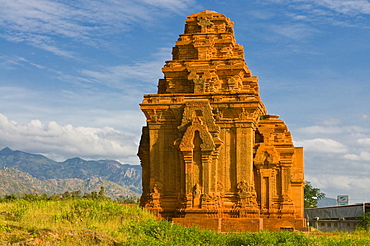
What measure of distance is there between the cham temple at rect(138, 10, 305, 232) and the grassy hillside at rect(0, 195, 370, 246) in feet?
13.5

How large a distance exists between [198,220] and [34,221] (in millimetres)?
8645

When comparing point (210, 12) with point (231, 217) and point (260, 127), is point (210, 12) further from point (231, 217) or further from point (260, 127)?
point (231, 217)

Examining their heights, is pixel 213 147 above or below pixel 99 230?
above

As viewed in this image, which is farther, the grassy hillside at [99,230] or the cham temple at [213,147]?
the cham temple at [213,147]

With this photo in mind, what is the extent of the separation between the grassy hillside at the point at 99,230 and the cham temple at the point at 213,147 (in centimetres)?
412

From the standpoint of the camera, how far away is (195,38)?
106ft

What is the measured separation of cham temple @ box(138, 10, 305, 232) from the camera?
27703 mm

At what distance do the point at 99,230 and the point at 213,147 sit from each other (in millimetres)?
9417

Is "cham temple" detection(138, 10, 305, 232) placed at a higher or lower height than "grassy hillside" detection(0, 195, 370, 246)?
higher

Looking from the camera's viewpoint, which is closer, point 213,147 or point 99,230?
point 99,230

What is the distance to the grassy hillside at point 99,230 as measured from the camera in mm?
18484

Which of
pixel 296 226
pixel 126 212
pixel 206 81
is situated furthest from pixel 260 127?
pixel 126 212

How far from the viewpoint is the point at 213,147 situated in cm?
2762

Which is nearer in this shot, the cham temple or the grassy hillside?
the grassy hillside
